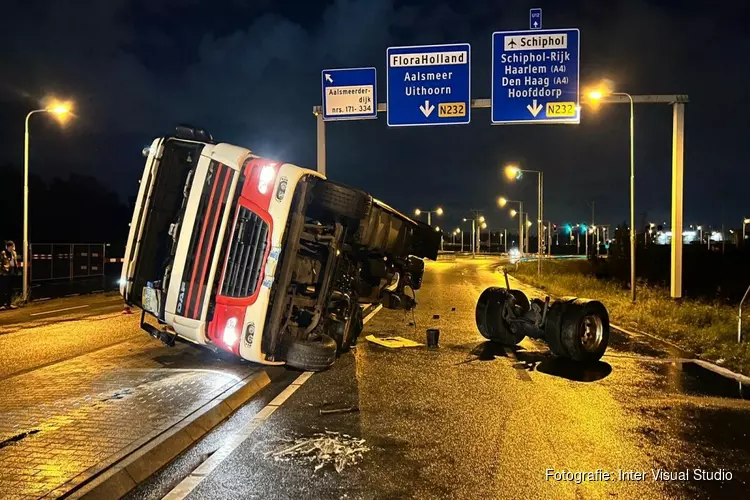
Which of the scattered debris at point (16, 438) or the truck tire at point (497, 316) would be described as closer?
the scattered debris at point (16, 438)

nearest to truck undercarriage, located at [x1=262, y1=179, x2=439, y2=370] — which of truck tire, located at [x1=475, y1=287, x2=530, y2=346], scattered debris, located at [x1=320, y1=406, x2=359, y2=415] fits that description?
scattered debris, located at [x1=320, y1=406, x2=359, y2=415]

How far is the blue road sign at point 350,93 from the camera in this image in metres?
16.9

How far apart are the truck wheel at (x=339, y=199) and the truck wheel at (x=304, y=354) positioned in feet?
5.29

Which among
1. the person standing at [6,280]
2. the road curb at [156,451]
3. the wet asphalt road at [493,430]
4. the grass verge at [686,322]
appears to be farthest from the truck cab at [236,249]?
the person standing at [6,280]

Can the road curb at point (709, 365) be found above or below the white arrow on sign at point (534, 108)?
below

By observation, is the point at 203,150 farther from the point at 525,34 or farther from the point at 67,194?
the point at 67,194

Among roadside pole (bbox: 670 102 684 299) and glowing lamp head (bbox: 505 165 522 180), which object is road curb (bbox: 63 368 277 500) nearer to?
roadside pole (bbox: 670 102 684 299)

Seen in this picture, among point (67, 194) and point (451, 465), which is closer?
point (451, 465)

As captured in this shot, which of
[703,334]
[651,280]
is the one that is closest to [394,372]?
[703,334]

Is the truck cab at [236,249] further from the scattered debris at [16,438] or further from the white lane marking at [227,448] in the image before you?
the scattered debris at [16,438]

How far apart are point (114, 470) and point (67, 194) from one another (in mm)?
70020

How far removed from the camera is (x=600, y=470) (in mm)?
5000

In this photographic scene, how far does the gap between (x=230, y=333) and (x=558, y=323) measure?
551cm

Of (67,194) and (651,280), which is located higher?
(67,194)
